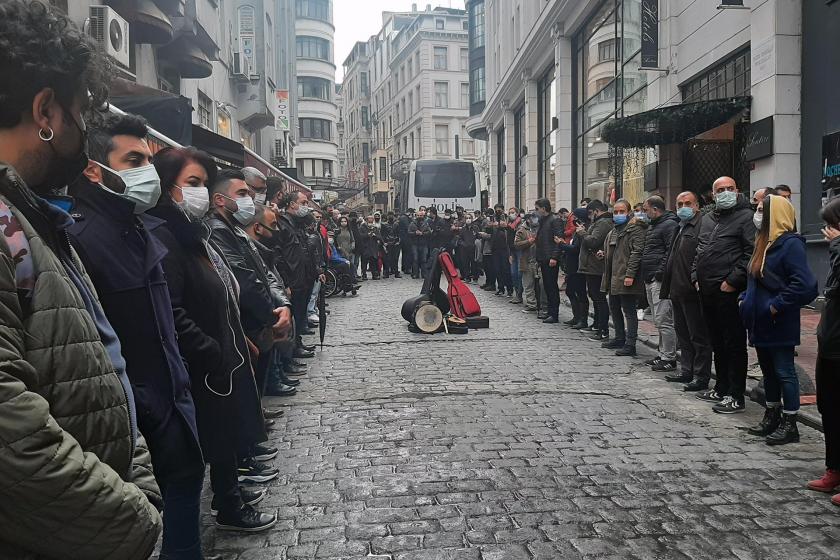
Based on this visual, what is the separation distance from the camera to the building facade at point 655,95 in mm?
11117

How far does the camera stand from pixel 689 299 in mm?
7031

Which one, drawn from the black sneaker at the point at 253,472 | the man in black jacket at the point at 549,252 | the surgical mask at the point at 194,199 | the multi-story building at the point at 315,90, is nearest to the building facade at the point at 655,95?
the man in black jacket at the point at 549,252

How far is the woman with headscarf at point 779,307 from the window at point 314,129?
58586mm

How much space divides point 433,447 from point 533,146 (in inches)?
998

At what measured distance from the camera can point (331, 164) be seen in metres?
63.5

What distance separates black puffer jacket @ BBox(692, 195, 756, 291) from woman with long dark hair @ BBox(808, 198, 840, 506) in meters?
1.64

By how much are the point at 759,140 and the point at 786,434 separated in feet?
24.7

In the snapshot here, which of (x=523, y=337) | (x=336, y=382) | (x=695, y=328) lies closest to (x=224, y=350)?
(x=336, y=382)

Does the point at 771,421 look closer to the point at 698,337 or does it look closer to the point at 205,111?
the point at 698,337

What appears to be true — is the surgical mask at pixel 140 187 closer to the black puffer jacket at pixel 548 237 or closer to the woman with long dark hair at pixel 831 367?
the woman with long dark hair at pixel 831 367

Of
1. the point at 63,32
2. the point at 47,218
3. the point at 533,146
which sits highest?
the point at 533,146

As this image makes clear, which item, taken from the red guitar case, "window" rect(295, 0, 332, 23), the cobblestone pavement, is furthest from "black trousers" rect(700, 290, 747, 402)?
"window" rect(295, 0, 332, 23)

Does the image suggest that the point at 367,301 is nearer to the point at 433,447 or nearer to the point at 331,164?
the point at 433,447

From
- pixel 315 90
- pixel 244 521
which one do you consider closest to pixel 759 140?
pixel 244 521
